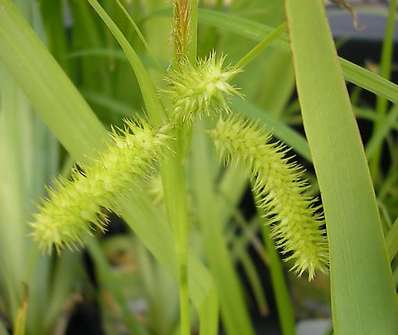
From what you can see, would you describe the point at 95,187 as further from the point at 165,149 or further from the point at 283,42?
the point at 283,42

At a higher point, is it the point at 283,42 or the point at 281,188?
the point at 283,42

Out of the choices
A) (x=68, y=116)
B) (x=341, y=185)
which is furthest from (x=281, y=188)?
(x=68, y=116)

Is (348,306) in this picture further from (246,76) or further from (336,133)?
(246,76)

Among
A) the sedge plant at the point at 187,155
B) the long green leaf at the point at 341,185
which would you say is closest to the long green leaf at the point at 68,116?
the sedge plant at the point at 187,155

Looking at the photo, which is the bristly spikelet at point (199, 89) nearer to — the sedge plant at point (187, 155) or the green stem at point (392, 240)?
the sedge plant at point (187, 155)

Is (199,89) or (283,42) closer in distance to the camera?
(199,89)
